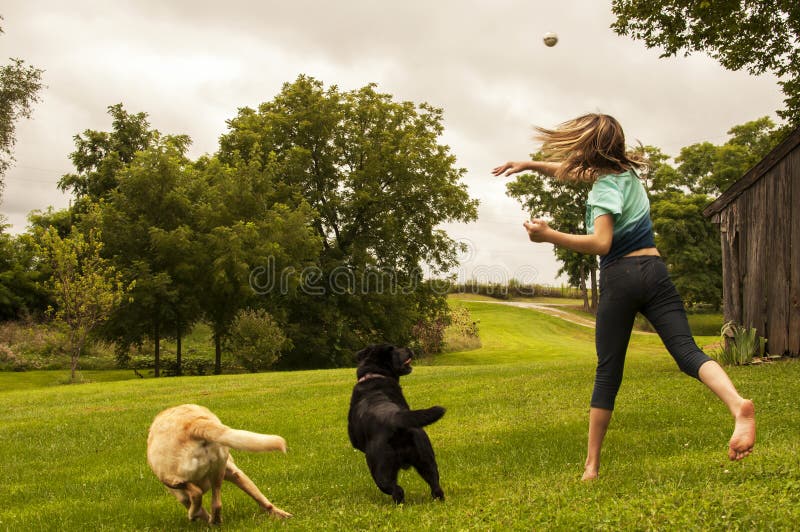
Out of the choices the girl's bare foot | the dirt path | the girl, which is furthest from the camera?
the dirt path

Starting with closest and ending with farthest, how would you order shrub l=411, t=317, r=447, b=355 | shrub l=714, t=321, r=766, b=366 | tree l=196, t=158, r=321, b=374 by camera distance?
shrub l=714, t=321, r=766, b=366 < tree l=196, t=158, r=321, b=374 < shrub l=411, t=317, r=447, b=355

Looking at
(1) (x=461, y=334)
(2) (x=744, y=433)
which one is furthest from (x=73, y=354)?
(2) (x=744, y=433)

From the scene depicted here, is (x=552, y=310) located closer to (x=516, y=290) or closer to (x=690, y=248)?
(x=516, y=290)

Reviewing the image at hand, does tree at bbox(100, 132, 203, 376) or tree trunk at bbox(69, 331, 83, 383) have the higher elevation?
tree at bbox(100, 132, 203, 376)

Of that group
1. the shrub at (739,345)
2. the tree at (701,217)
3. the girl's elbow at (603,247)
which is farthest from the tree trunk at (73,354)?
the tree at (701,217)

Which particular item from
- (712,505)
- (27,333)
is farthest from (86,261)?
(712,505)

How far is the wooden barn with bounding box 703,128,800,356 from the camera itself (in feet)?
45.4

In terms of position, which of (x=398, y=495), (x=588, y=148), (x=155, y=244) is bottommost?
(x=398, y=495)

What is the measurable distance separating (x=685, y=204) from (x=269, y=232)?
36.9 meters

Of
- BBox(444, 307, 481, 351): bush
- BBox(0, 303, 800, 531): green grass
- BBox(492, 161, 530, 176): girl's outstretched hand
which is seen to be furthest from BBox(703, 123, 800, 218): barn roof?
BBox(444, 307, 481, 351): bush

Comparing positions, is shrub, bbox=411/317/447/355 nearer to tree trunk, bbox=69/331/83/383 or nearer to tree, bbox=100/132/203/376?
tree, bbox=100/132/203/376

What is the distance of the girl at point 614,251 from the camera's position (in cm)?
414

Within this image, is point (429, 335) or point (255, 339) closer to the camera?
point (255, 339)

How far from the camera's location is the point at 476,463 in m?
6.55
